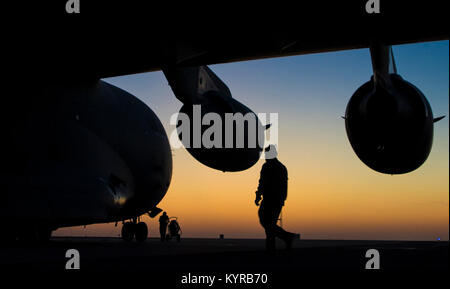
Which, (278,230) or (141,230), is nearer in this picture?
(278,230)

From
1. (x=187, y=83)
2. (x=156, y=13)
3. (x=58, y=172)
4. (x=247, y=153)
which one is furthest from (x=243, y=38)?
(x=58, y=172)

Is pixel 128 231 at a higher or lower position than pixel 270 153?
lower

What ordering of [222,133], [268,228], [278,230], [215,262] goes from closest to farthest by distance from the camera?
[215,262]
[268,228]
[278,230]
[222,133]

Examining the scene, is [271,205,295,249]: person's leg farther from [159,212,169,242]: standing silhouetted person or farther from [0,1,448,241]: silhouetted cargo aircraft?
[159,212,169,242]: standing silhouetted person

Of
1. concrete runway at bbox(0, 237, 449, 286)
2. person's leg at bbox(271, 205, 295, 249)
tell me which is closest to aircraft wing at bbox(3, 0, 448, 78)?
person's leg at bbox(271, 205, 295, 249)

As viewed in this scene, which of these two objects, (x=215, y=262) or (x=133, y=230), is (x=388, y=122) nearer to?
(x=215, y=262)

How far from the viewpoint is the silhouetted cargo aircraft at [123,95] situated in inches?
280

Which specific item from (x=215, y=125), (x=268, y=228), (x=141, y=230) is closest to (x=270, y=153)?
(x=268, y=228)

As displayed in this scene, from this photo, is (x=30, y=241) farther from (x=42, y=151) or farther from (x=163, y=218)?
(x=163, y=218)

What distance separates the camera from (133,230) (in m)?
17.0

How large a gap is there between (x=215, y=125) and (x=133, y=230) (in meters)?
7.97

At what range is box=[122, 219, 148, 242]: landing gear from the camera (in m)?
17.0

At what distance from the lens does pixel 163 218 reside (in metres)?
21.5
